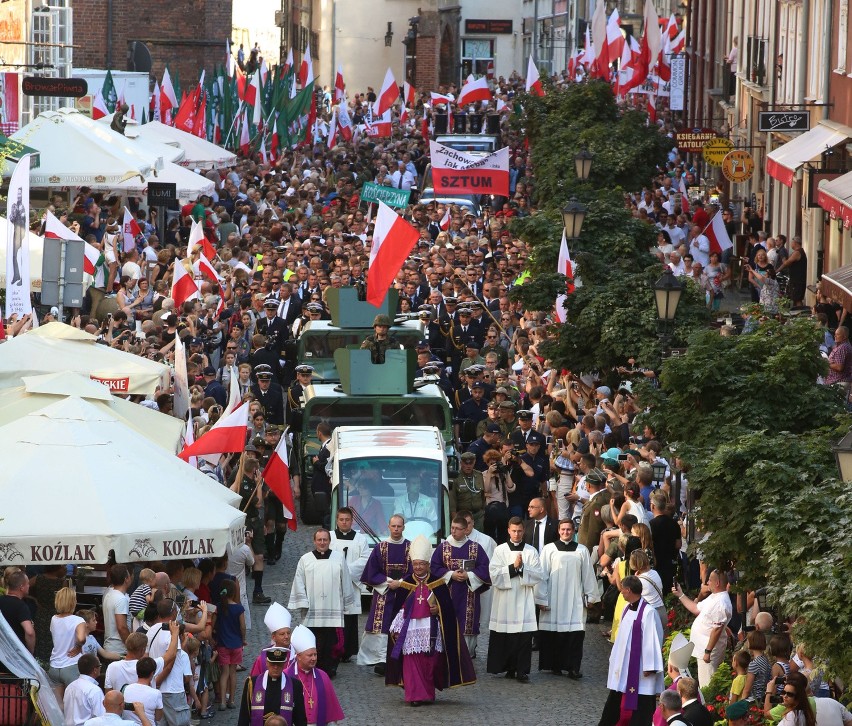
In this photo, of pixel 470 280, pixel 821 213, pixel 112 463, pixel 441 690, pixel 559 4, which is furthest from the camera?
pixel 559 4

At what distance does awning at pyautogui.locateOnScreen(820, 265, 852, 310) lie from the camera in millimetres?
22328

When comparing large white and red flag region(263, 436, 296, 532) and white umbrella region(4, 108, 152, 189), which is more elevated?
white umbrella region(4, 108, 152, 189)

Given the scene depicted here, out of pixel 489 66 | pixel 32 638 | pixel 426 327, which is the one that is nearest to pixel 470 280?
pixel 426 327

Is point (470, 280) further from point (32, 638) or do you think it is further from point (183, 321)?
point (32, 638)

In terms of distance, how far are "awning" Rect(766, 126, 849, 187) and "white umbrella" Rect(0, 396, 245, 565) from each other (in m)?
18.0

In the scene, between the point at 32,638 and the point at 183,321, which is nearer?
the point at 32,638

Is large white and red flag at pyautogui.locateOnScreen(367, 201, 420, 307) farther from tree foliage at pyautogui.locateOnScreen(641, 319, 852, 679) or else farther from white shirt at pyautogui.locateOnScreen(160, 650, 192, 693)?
white shirt at pyautogui.locateOnScreen(160, 650, 192, 693)

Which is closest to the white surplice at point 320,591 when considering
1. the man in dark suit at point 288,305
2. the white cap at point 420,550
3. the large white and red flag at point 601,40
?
the white cap at point 420,550

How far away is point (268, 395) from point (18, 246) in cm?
379

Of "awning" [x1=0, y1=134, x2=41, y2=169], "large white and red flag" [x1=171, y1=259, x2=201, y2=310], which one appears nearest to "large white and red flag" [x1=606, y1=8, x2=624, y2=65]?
"awning" [x1=0, y1=134, x2=41, y2=169]

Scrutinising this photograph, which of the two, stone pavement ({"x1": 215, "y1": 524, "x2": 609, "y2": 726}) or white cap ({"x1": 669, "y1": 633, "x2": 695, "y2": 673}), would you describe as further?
stone pavement ({"x1": 215, "y1": 524, "x2": 609, "y2": 726})

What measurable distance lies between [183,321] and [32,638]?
1201cm

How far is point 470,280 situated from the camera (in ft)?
96.4

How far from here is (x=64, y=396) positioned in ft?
53.3
